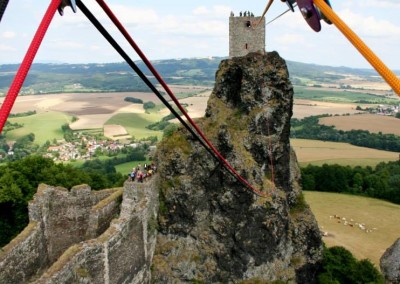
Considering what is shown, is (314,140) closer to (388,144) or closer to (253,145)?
(388,144)

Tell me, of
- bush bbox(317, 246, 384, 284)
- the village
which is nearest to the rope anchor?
bush bbox(317, 246, 384, 284)

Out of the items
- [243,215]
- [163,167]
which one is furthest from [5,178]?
[243,215]

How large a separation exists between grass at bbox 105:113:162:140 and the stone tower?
81052 mm

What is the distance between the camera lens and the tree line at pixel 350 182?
6291 centimetres

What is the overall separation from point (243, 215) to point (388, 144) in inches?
3031

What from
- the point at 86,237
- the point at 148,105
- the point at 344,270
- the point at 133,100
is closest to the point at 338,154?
the point at 344,270

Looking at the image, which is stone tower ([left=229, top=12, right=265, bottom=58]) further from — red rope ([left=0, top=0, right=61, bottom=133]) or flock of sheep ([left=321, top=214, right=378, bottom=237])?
red rope ([left=0, top=0, right=61, bottom=133])

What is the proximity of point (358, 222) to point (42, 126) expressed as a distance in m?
96.8

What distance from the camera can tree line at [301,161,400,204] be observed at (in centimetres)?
6291

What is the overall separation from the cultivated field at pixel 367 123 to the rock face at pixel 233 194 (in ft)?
282

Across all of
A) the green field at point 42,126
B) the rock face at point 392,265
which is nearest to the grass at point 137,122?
the green field at point 42,126

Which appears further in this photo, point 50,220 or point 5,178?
point 5,178

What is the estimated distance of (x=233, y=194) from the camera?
27703mm

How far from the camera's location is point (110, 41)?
5.05m
